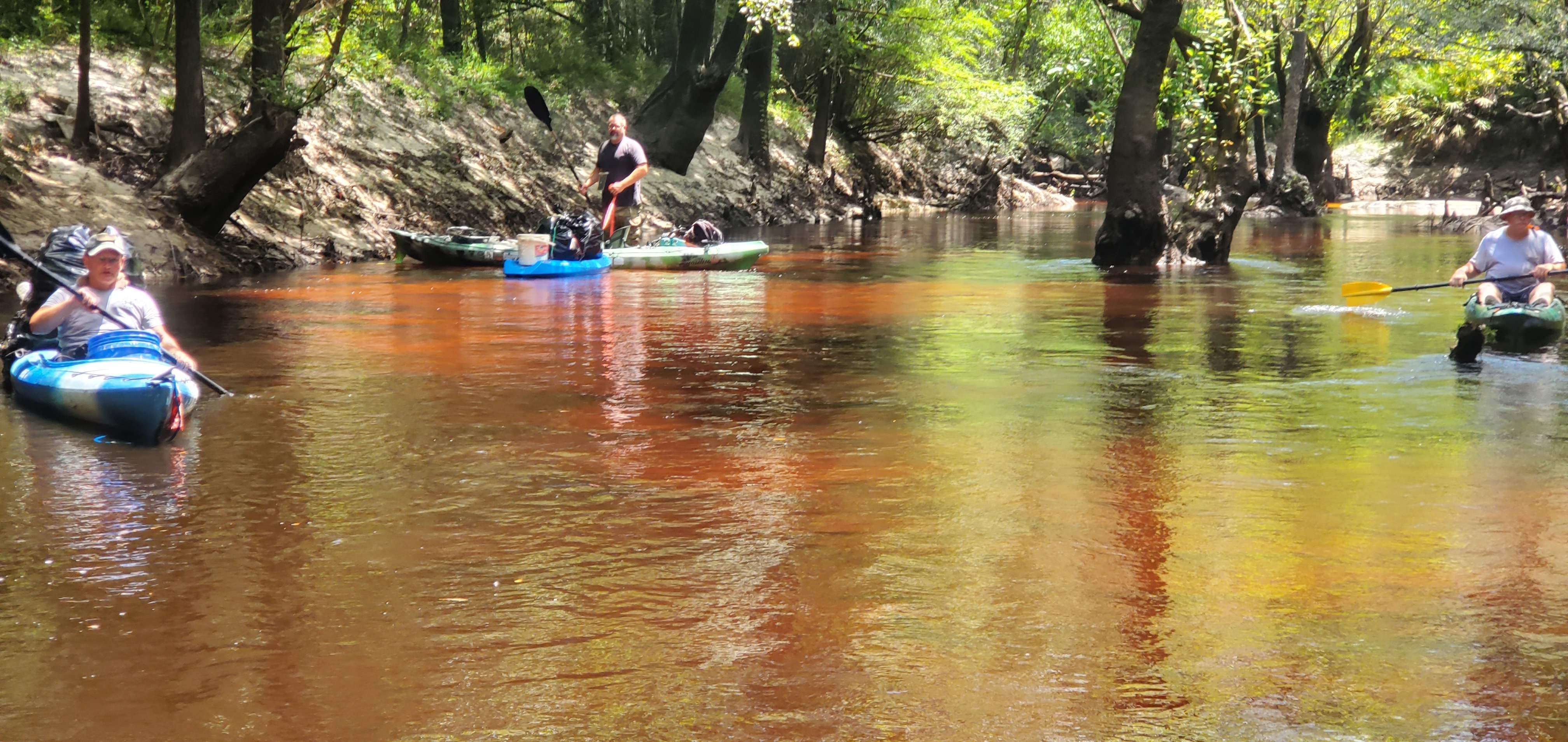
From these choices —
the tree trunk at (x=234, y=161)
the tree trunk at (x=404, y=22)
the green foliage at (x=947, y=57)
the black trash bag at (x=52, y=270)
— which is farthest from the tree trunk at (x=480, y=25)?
the black trash bag at (x=52, y=270)

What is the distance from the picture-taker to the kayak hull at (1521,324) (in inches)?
435

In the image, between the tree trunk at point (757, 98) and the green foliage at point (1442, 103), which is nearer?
the tree trunk at point (757, 98)

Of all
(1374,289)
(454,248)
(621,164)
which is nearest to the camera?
(1374,289)

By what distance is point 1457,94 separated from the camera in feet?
146

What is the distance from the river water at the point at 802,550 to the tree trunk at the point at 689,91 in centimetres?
1836

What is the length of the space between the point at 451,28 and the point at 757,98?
27.0 ft

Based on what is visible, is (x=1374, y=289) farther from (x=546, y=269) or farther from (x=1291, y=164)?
(x=1291, y=164)

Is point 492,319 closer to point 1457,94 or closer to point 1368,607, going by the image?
point 1368,607

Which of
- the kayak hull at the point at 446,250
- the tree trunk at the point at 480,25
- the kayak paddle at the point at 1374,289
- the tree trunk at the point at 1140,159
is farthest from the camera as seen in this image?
the tree trunk at the point at 480,25

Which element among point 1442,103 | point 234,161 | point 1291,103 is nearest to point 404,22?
point 234,161

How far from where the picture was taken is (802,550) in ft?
19.1

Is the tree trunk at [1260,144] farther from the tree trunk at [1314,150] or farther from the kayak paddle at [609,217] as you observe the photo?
the kayak paddle at [609,217]

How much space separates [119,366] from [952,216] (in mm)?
33660

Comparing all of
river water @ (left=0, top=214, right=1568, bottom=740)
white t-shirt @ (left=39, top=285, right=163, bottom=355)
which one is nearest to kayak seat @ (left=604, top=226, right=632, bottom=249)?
river water @ (left=0, top=214, right=1568, bottom=740)
